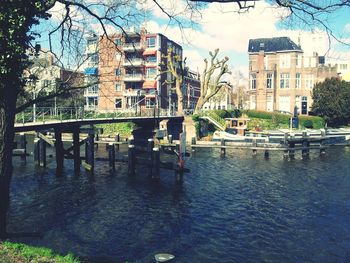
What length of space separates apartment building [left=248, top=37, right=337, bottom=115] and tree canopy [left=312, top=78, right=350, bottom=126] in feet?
16.7

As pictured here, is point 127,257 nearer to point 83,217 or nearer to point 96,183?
point 83,217

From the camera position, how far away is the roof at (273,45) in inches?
2768

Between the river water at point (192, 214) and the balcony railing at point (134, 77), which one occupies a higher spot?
the balcony railing at point (134, 77)

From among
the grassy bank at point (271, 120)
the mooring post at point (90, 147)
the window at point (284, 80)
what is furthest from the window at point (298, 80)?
the mooring post at point (90, 147)

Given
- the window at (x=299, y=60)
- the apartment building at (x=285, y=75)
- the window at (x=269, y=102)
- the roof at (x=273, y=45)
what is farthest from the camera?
the window at (x=269, y=102)

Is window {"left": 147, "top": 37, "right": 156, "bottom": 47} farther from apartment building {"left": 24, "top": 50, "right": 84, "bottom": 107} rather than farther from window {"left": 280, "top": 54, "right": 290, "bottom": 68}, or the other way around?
apartment building {"left": 24, "top": 50, "right": 84, "bottom": 107}

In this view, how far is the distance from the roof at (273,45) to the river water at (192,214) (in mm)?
46092

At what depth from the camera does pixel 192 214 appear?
Result: 17703 mm

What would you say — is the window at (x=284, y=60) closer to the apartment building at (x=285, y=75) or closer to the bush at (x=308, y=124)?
the apartment building at (x=285, y=75)

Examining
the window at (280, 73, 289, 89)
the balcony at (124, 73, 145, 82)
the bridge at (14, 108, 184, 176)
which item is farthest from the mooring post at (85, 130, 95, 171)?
the window at (280, 73, 289, 89)

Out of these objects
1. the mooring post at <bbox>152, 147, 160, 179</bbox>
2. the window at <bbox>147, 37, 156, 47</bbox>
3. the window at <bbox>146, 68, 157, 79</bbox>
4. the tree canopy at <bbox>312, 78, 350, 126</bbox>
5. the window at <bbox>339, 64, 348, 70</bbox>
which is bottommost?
the mooring post at <bbox>152, 147, 160, 179</bbox>

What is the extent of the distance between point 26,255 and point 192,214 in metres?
10.1

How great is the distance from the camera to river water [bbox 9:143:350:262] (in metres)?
13.2

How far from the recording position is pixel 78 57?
39.4 ft
